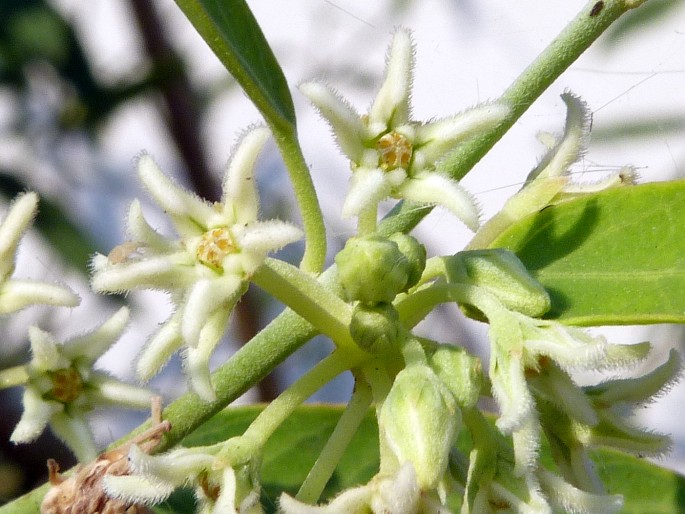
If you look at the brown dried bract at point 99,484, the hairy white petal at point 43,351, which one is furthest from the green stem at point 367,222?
A: the hairy white petal at point 43,351

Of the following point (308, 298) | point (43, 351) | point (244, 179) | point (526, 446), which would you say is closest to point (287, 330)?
point (308, 298)

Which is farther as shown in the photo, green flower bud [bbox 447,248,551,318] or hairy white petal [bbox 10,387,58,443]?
hairy white petal [bbox 10,387,58,443]

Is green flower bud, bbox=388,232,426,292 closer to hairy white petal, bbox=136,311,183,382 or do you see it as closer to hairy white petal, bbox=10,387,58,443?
hairy white petal, bbox=136,311,183,382

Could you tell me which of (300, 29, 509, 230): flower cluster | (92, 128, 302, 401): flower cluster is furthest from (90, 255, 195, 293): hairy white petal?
(300, 29, 509, 230): flower cluster

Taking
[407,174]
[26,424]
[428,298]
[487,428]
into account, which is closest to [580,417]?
[487,428]

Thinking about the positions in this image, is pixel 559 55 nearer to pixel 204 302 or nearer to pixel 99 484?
pixel 204 302
